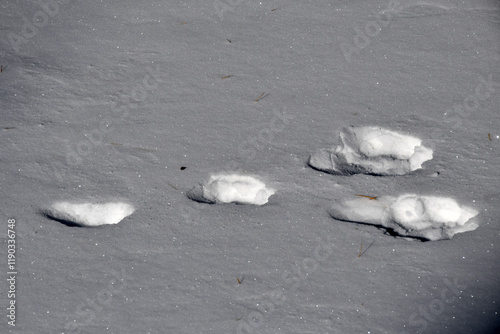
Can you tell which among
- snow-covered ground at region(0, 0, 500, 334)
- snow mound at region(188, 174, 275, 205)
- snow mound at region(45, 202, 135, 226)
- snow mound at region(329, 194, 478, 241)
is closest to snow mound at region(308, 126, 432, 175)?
snow-covered ground at region(0, 0, 500, 334)

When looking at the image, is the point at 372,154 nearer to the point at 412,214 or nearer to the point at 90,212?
the point at 412,214

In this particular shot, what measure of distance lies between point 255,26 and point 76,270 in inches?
56.7

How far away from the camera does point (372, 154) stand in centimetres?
172

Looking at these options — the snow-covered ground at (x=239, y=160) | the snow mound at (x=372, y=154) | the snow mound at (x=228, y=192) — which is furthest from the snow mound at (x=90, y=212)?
the snow mound at (x=372, y=154)

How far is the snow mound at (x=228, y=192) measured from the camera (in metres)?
1.71

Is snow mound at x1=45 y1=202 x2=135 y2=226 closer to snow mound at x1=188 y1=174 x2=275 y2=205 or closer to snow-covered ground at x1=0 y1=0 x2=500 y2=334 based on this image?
snow-covered ground at x1=0 y1=0 x2=500 y2=334

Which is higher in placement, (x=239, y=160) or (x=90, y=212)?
(x=239, y=160)

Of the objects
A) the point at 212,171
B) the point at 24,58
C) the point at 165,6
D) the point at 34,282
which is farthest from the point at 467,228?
the point at 24,58

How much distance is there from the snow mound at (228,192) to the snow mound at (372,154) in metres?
0.28

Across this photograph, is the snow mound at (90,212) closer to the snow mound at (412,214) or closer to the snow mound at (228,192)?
the snow mound at (228,192)

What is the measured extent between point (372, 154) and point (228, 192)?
2.30 feet

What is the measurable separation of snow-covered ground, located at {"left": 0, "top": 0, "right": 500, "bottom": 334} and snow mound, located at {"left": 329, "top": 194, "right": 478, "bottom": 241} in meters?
0.03

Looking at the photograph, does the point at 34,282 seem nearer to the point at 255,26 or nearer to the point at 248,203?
the point at 248,203

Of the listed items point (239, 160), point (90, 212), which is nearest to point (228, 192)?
point (239, 160)
